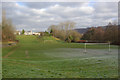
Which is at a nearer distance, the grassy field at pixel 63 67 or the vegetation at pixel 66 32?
the grassy field at pixel 63 67

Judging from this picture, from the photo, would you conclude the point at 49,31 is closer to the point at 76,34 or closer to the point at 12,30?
the point at 76,34

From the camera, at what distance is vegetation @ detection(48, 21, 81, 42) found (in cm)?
4556

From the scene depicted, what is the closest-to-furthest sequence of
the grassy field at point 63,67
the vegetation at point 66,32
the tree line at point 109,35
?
the grassy field at point 63,67
the tree line at point 109,35
the vegetation at point 66,32

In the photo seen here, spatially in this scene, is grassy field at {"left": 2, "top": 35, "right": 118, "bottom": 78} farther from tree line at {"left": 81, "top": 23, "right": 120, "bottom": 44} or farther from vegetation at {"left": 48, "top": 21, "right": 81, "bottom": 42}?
vegetation at {"left": 48, "top": 21, "right": 81, "bottom": 42}

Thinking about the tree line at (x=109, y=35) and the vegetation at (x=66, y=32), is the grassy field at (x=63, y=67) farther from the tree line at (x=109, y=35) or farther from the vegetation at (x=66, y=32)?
the vegetation at (x=66, y=32)

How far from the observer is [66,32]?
47656mm

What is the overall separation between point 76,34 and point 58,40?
25.7 ft

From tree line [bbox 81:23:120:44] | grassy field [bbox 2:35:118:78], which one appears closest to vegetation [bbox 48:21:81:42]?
tree line [bbox 81:23:120:44]

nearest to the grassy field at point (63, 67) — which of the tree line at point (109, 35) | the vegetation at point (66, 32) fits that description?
the tree line at point (109, 35)

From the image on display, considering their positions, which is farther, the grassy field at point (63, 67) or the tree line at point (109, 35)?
the tree line at point (109, 35)

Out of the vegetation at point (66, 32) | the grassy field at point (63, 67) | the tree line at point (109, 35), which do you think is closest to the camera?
the grassy field at point (63, 67)

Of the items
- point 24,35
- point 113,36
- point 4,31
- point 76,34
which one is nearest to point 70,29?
point 76,34

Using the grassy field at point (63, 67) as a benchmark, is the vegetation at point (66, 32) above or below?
above

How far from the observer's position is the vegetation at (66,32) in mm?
45562
